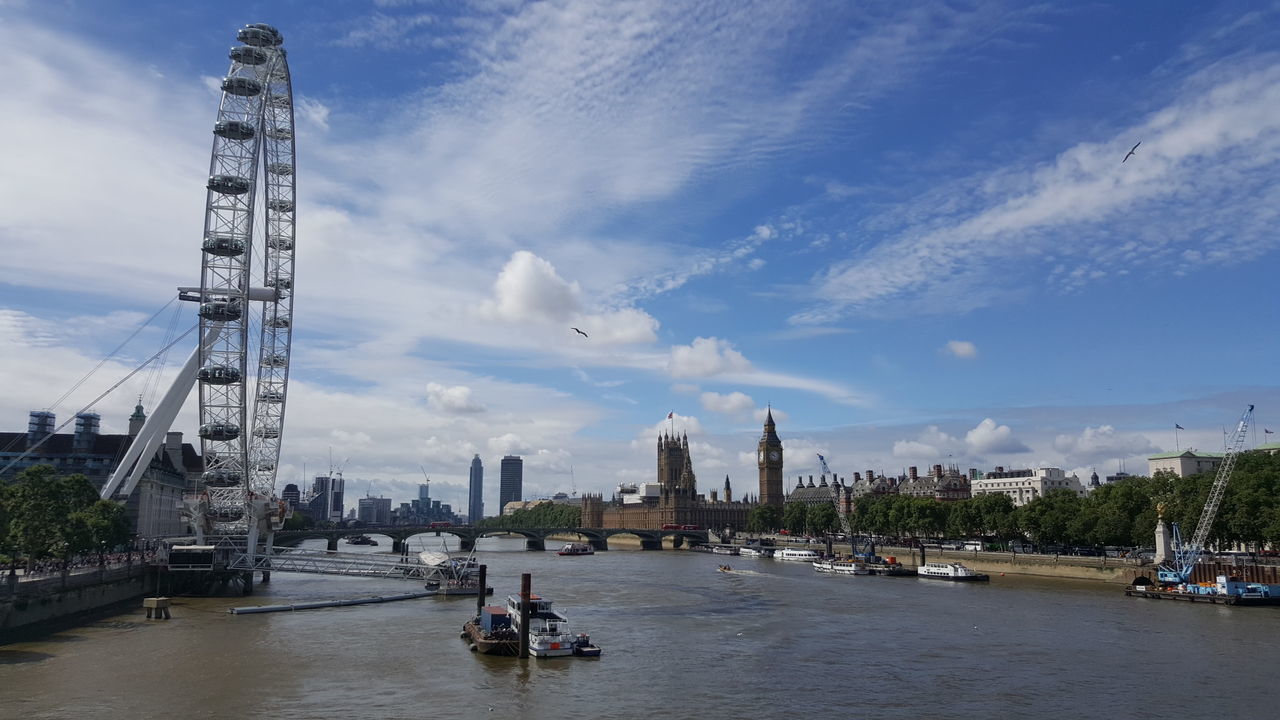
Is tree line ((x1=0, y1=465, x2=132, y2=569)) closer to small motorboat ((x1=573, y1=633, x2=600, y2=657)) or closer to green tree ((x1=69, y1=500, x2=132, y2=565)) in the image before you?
green tree ((x1=69, y1=500, x2=132, y2=565))

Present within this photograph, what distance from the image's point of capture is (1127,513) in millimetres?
107125

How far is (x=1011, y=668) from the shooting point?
165ft

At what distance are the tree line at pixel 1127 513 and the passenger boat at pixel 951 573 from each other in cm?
1465

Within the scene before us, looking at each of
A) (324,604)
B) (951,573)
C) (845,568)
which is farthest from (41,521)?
(845,568)

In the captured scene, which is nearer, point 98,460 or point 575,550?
point 98,460

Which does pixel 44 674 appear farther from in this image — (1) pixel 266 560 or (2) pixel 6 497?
(1) pixel 266 560

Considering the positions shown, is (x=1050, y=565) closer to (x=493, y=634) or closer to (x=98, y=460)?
(x=493, y=634)

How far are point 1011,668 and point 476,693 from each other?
2861cm

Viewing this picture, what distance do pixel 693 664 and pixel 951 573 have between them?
65.7m

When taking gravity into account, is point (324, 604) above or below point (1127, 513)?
below

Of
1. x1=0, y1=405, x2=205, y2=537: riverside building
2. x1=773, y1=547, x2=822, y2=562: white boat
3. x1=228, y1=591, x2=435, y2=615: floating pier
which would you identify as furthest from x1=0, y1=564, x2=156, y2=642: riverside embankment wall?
x1=773, y1=547, x2=822, y2=562: white boat

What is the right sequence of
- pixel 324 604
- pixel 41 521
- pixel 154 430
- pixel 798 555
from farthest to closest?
pixel 798 555 < pixel 154 430 < pixel 324 604 < pixel 41 521

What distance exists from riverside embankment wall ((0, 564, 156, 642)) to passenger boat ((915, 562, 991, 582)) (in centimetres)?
8531

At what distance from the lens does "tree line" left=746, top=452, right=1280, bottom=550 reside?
92.4m
